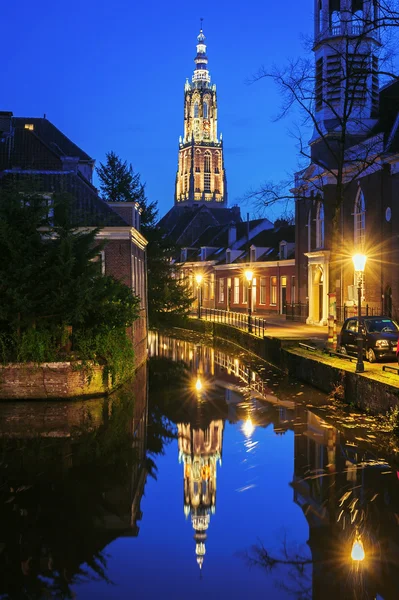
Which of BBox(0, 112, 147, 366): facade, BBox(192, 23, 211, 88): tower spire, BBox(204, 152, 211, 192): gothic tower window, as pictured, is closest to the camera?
BBox(0, 112, 147, 366): facade

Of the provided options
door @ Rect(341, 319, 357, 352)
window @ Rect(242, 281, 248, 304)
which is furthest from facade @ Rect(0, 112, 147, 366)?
window @ Rect(242, 281, 248, 304)

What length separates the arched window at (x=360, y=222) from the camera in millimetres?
34375

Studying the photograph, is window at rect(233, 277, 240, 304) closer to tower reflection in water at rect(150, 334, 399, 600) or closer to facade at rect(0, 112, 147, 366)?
facade at rect(0, 112, 147, 366)

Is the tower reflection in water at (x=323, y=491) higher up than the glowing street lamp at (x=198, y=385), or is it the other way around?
the glowing street lamp at (x=198, y=385)

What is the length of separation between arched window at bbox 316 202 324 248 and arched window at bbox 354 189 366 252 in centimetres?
311

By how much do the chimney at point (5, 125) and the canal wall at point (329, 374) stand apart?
1325cm

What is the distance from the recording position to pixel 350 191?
3547 centimetres

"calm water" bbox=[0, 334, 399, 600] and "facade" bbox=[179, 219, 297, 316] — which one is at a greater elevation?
"facade" bbox=[179, 219, 297, 316]

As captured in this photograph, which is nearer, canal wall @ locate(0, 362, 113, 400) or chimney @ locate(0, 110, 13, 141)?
canal wall @ locate(0, 362, 113, 400)

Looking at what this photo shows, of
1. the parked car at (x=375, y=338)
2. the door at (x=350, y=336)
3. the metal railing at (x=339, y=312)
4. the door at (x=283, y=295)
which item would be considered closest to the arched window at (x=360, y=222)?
the metal railing at (x=339, y=312)

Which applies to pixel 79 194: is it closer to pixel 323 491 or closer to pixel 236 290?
pixel 323 491

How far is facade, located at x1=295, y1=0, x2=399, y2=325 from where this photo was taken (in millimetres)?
31219

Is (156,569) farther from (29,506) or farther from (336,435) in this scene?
(336,435)

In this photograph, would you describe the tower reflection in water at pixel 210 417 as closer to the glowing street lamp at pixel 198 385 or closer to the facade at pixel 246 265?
the glowing street lamp at pixel 198 385
